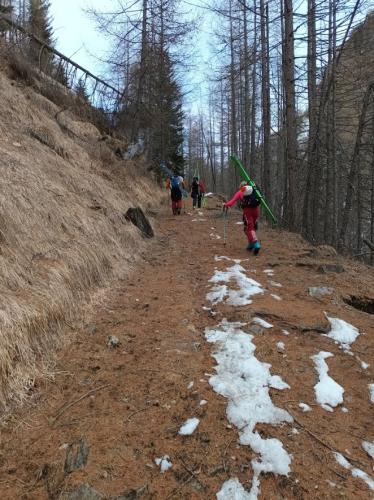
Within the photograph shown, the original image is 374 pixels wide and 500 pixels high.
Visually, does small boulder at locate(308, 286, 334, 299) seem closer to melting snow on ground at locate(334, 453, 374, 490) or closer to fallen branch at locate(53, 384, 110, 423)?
melting snow on ground at locate(334, 453, 374, 490)

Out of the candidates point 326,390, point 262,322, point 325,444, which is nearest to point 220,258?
point 262,322

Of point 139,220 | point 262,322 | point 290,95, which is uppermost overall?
point 290,95

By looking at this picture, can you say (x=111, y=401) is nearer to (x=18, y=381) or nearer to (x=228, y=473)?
(x=18, y=381)

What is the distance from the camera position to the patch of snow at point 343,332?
494 centimetres

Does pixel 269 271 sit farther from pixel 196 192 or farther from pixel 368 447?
pixel 196 192

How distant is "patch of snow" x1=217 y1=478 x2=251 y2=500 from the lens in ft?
8.95

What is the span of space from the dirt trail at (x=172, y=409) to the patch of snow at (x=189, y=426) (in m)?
0.05

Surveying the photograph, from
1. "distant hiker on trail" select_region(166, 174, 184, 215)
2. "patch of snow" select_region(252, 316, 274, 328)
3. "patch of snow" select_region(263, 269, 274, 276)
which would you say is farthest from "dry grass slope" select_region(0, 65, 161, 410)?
"patch of snow" select_region(263, 269, 274, 276)

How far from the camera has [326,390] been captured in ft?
12.9

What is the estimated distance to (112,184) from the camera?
12383 millimetres

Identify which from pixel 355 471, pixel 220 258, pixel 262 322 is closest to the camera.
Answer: pixel 355 471

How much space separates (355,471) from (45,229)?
5294 mm

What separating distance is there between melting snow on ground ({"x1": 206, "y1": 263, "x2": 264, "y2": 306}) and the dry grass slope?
6.20 feet

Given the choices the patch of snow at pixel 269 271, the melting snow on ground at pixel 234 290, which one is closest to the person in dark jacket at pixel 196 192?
the patch of snow at pixel 269 271
